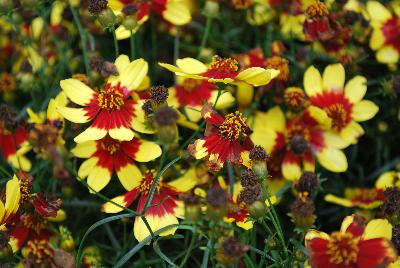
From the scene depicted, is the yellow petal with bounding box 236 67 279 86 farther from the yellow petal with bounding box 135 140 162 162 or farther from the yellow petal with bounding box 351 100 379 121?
the yellow petal with bounding box 351 100 379 121

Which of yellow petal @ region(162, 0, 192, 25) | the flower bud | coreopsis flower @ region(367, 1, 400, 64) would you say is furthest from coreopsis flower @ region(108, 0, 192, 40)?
the flower bud

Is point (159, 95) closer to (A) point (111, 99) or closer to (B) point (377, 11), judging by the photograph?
(A) point (111, 99)

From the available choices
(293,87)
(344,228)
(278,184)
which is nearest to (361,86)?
(293,87)

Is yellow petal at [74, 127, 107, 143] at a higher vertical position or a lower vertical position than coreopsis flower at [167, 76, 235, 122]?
higher

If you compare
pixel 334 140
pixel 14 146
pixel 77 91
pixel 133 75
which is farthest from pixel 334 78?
pixel 14 146

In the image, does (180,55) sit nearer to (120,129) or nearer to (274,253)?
(120,129)

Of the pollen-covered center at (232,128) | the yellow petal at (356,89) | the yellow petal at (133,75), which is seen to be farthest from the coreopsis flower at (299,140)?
the yellow petal at (133,75)
